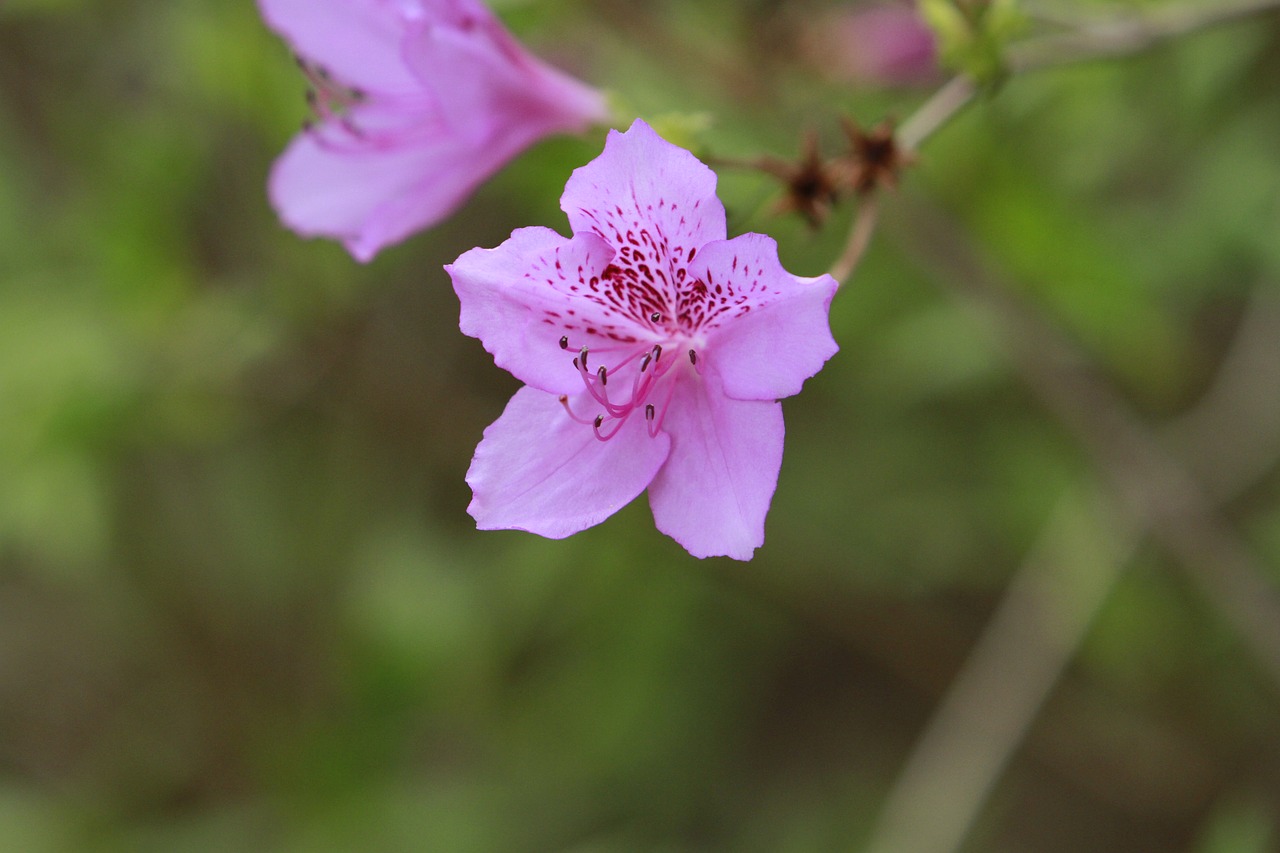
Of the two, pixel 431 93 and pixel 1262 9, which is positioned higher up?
pixel 1262 9

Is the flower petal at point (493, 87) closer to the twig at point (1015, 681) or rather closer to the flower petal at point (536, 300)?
the flower petal at point (536, 300)

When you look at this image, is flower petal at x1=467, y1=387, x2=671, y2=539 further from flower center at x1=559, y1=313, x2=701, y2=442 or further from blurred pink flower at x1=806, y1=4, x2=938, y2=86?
blurred pink flower at x1=806, y1=4, x2=938, y2=86

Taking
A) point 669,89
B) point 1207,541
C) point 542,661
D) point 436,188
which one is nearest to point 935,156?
point 669,89

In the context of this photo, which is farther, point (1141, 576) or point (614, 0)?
point (1141, 576)

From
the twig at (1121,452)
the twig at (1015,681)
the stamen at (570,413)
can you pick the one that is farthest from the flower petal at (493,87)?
the twig at (1015,681)

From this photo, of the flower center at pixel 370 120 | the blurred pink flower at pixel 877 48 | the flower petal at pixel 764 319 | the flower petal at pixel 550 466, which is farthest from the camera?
the blurred pink flower at pixel 877 48

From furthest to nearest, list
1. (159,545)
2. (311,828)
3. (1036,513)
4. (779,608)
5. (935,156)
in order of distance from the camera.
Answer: (159,545), (779,608), (311,828), (1036,513), (935,156)

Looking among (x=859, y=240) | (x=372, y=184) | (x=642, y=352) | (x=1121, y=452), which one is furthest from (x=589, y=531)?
(x=859, y=240)

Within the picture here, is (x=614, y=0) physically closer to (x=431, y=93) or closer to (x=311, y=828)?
(x=431, y=93)
